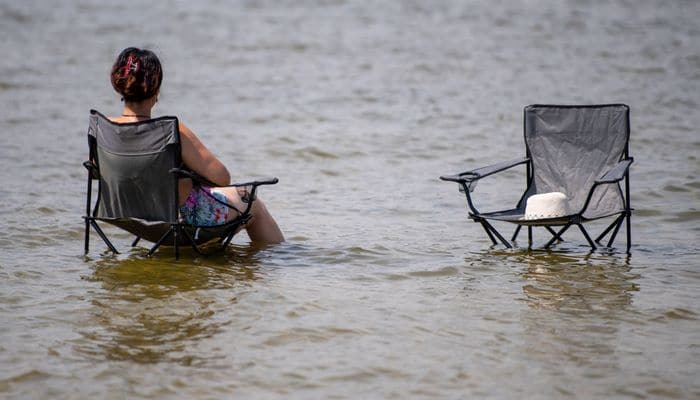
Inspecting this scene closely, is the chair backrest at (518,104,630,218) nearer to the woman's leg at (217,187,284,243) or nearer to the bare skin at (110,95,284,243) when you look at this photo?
the woman's leg at (217,187,284,243)

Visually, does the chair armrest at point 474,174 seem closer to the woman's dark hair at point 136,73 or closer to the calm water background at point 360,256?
the calm water background at point 360,256

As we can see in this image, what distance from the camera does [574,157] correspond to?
6574 mm

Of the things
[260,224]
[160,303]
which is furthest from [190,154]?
[260,224]

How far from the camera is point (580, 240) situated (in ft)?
22.2

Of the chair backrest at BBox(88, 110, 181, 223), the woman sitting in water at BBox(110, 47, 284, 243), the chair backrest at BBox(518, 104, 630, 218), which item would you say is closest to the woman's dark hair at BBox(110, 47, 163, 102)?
the woman sitting in water at BBox(110, 47, 284, 243)

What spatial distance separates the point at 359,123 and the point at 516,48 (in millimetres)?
6197

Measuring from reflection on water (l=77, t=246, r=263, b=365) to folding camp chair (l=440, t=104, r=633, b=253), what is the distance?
1.61m

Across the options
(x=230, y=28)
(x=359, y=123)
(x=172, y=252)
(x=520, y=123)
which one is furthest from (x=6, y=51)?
(x=172, y=252)

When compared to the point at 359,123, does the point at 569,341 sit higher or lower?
lower

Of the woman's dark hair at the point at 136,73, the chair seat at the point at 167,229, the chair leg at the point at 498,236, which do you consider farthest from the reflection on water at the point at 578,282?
the woman's dark hair at the point at 136,73

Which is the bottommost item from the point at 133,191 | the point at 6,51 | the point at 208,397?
the point at 208,397

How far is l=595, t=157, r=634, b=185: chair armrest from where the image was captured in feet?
18.5

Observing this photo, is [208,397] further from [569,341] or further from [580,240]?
[580,240]

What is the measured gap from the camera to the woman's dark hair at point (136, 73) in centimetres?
531
